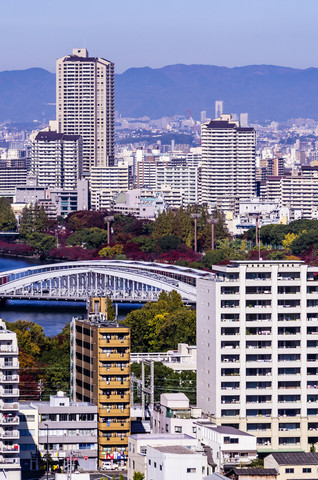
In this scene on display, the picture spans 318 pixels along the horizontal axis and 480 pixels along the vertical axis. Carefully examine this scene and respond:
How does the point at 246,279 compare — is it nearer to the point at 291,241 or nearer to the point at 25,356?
the point at 25,356

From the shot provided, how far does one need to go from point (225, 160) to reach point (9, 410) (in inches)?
3706

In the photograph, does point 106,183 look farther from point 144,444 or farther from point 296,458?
point 296,458

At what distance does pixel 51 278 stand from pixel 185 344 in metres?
28.4

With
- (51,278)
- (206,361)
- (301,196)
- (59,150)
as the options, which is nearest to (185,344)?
(206,361)

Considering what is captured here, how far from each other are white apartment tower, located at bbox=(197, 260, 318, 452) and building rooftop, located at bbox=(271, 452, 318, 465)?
513 centimetres

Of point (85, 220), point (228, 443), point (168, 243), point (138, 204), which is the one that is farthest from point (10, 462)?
point (138, 204)

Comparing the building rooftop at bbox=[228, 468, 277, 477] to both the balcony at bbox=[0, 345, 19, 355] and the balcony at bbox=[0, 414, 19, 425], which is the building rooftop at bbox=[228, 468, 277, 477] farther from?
the balcony at bbox=[0, 345, 19, 355]

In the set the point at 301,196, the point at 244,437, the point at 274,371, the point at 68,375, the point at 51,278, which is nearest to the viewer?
the point at 244,437

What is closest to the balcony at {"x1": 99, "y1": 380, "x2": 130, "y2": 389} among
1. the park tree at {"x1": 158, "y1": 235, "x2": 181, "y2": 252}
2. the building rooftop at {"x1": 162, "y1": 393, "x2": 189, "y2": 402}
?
the building rooftop at {"x1": 162, "y1": 393, "x2": 189, "y2": 402}

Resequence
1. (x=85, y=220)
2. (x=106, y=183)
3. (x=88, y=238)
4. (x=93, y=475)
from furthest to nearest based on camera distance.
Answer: (x=106, y=183), (x=85, y=220), (x=88, y=238), (x=93, y=475)

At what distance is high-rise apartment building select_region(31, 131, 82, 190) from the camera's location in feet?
426

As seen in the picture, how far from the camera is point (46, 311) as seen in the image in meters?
63.3

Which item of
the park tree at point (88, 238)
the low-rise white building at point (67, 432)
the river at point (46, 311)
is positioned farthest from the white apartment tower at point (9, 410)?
the park tree at point (88, 238)

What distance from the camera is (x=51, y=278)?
6919 cm
